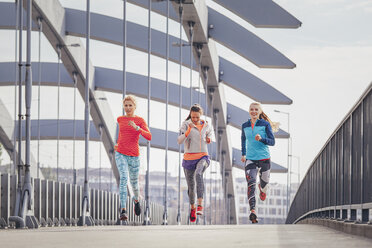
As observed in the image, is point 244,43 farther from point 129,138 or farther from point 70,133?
point 129,138

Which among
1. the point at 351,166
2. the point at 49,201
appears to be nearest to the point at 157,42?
the point at 49,201

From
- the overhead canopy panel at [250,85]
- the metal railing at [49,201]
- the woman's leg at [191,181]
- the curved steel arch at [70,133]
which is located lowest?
the metal railing at [49,201]

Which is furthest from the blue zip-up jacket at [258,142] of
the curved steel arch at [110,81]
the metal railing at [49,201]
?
the curved steel arch at [110,81]

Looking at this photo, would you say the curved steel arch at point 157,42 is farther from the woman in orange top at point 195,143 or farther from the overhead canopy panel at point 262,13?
the woman in orange top at point 195,143

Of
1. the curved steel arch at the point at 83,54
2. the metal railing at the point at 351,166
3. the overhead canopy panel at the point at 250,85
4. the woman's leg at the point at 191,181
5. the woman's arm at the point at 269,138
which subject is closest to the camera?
the metal railing at the point at 351,166

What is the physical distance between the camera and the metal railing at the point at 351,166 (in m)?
9.57

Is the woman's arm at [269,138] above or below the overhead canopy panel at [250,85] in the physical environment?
below

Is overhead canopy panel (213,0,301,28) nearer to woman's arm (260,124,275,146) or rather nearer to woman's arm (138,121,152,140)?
woman's arm (260,124,275,146)

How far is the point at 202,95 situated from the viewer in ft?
155

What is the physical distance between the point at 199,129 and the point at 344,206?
2.47 metres

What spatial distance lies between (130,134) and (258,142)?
1972 millimetres

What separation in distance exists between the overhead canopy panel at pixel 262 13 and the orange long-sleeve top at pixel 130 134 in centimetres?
2001

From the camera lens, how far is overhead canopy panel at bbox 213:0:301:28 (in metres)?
31.9

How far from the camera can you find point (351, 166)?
11.3 m
